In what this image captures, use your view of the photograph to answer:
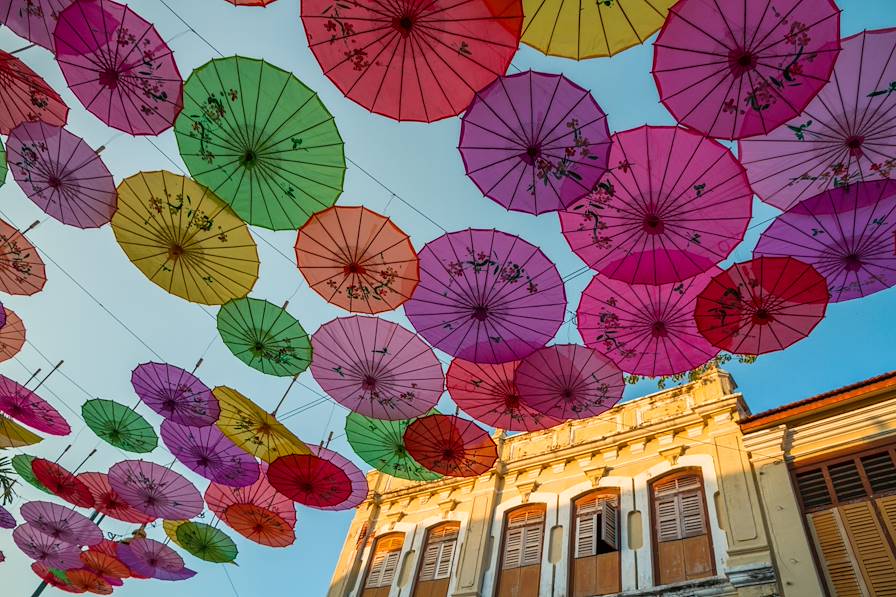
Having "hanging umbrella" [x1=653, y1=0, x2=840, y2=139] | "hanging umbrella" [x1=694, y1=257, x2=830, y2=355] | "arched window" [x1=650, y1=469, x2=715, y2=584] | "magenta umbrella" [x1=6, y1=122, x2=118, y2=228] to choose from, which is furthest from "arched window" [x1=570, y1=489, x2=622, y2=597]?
"magenta umbrella" [x1=6, y1=122, x2=118, y2=228]

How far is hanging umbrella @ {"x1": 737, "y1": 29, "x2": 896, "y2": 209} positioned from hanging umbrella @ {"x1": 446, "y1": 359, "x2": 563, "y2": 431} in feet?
14.8

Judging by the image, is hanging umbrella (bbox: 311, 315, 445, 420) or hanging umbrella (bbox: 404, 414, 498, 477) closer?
hanging umbrella (bbox: 311, 315, 445, 420)

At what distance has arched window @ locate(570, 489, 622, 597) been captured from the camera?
383 inches

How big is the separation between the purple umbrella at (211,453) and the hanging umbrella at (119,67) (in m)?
6.40

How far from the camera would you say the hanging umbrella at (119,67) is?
250 inches

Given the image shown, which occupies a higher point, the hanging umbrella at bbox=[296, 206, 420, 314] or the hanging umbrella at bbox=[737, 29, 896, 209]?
the hanging umbrella at bbox=[737, 29, 896, 209]

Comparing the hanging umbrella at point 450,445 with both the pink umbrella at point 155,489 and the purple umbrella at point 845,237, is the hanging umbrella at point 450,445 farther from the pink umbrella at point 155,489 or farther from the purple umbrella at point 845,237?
the purple umbrella at point 845,237

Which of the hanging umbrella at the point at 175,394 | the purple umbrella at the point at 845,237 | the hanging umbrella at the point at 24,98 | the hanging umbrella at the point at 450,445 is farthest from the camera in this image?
the hanging umbrella at the point at 450,445

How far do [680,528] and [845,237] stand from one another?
573 cm

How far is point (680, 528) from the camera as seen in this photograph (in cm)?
962

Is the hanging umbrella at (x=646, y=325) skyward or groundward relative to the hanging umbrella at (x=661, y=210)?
skyward

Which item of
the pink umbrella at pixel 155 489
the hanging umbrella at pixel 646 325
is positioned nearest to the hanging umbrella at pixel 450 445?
the hanging umbrella at pixel 646 325

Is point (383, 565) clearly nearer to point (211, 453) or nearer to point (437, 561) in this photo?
point (437, 561)

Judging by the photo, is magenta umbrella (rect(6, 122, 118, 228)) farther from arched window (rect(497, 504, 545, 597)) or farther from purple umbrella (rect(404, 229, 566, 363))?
arched window (rect(497, 504, 545, 597))
